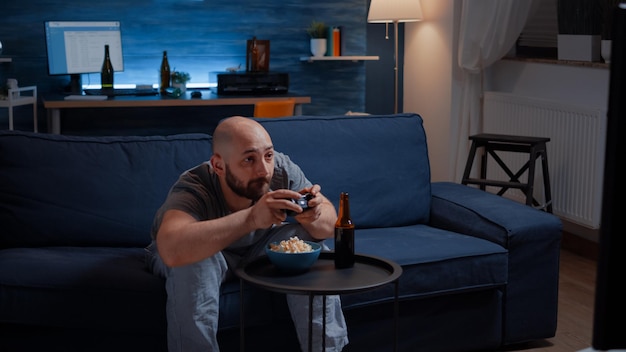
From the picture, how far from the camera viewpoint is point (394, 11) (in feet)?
18.9

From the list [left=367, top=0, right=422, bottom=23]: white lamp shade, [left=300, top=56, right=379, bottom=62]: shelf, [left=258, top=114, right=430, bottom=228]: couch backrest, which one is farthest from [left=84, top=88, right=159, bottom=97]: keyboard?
[left=258, top=114, right=430, bottom=228]: couch backrest

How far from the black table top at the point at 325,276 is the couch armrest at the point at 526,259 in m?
0.78

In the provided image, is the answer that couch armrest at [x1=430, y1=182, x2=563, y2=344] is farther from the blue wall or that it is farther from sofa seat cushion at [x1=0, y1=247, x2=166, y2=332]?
the blue wall

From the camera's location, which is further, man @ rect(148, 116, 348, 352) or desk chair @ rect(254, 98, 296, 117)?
desk chair @ rect(254, 98, 296, 117)

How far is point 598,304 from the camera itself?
67 cm

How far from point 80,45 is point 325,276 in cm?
398

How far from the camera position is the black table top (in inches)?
80.8

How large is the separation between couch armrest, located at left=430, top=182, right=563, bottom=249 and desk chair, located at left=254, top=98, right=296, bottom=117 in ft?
6.39

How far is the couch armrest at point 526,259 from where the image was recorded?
2902 millimetres

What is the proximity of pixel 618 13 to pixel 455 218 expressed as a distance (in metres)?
2.57

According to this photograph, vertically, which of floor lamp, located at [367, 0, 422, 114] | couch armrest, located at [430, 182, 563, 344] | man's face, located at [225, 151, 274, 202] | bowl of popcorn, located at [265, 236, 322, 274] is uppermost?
floor lamp, located at [367, 0, 422, 114]

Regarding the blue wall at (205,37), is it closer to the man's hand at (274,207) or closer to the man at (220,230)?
the man at (220,230)

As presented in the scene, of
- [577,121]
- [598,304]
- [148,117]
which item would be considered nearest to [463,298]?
[577,121]

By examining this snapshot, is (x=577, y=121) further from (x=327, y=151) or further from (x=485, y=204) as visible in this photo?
(x=327, y=151)
